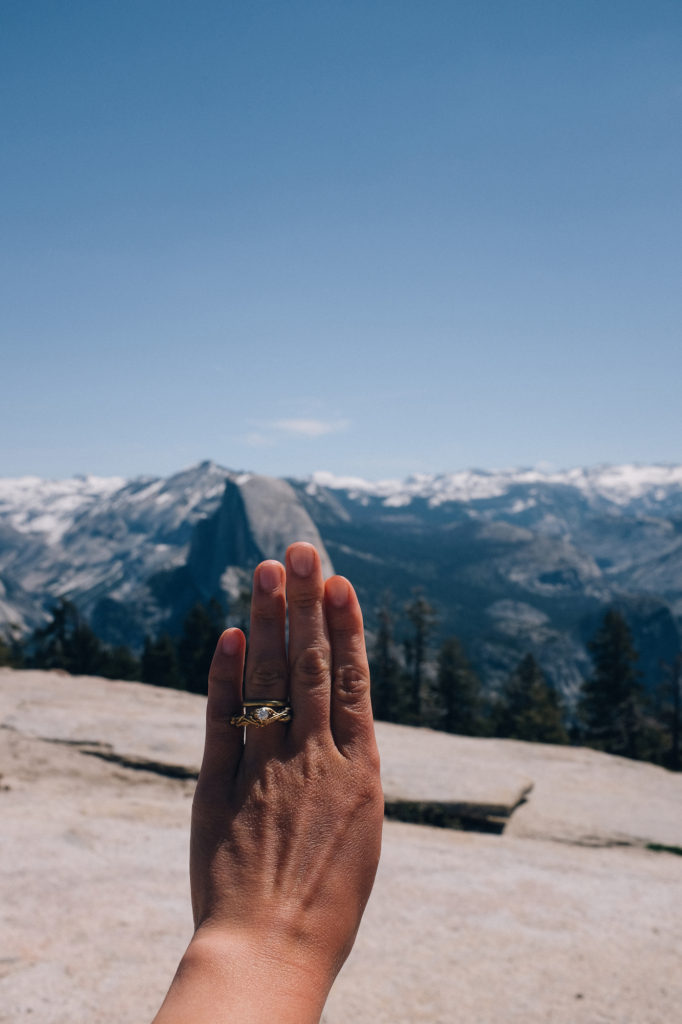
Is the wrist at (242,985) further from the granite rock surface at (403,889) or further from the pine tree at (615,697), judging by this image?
the pine tree at (615,697)

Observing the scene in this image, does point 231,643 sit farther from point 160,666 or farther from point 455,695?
point 160,666

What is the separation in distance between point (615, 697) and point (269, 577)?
56916mm

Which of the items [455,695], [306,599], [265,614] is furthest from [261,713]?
[455,695]

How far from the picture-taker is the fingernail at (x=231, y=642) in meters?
3.29

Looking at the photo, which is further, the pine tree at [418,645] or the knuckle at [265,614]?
the pine tree at [418,645]

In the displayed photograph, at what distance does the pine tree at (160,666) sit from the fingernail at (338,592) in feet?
203

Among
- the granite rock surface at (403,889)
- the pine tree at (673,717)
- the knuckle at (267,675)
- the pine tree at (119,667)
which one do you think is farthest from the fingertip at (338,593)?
the pine tree at (119,667)

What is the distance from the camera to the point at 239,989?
254cm

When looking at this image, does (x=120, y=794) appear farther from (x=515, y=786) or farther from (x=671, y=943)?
(x=671, y=943)

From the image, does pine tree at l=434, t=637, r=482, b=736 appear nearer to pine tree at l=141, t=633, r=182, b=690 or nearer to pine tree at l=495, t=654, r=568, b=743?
pine tree at l=495, t=654, r=568, b=743

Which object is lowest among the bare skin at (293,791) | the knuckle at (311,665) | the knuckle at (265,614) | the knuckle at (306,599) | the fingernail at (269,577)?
the bare skin at (293,791)

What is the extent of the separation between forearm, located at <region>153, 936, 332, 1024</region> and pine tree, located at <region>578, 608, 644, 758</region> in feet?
177

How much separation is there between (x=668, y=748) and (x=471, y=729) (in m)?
17.4

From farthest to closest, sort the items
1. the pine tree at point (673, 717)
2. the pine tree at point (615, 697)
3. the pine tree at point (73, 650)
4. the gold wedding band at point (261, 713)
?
1. the pine tree at point (73, 650)
2. the pine tree at point (673, 717)
3. the pine tree at point (615, 697)
4. the gold wedding band at point (261, 713)
